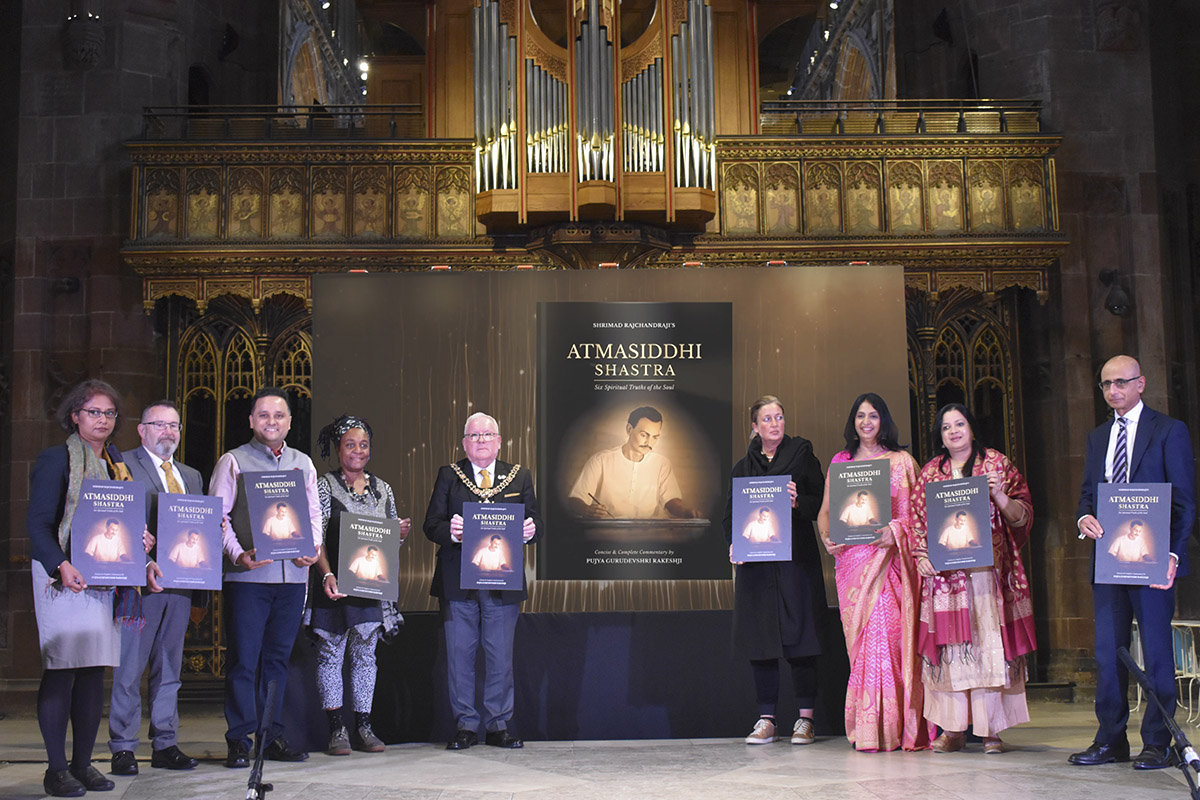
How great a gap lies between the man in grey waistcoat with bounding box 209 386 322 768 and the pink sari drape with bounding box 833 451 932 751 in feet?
9.35

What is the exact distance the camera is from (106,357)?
10930 millimetres

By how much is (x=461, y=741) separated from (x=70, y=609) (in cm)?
220

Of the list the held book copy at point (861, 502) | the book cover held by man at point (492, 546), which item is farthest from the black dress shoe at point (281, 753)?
the held book copy at point (861, 502)

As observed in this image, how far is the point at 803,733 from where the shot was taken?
6.92 meters

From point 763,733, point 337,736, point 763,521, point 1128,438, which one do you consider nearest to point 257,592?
point 337,736

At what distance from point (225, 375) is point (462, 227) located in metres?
2.48

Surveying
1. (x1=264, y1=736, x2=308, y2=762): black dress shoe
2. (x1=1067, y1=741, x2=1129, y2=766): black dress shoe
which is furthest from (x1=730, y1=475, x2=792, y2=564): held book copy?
(x1=264, y1=736, x2=308, y2=762): black dress shoe

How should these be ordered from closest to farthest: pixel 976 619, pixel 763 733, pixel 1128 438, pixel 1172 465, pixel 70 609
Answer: pixel 70 609 < pixel 1172 465 < pixel 1128 438 < pixel 976 619 < pixel 763 733

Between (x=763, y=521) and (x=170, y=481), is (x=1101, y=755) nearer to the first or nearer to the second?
(x=763, y=521)

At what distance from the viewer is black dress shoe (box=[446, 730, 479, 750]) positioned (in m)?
6.91

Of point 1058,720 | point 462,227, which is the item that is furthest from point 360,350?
point 1058,720

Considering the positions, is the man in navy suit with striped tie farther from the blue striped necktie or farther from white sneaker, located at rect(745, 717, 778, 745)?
white sneaker, located at rect(745, 717, 778, 745)

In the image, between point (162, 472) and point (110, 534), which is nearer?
point (110, 534)

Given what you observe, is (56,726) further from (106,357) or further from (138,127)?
(138,127)
